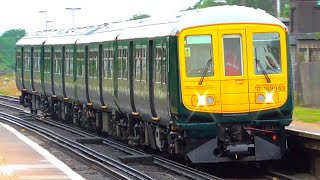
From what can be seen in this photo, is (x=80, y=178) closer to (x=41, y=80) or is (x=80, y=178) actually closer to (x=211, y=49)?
(x=211, y=49)

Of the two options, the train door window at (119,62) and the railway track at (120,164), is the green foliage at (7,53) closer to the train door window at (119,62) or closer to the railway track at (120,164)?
the railway track at (120,164)

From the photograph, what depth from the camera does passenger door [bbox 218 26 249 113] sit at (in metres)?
15.3

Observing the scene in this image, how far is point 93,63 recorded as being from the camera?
23.8 m

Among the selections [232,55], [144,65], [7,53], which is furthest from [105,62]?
[7,53]

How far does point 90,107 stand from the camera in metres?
25.2

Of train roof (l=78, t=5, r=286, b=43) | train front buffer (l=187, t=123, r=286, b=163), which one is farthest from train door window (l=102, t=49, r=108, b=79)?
train front buffer (l=187, t=123, r=286, b=163)

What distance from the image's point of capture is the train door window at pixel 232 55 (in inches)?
605

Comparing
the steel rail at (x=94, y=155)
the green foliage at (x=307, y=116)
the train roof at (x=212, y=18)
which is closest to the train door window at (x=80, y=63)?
the steel rail at (x=94, y=155)

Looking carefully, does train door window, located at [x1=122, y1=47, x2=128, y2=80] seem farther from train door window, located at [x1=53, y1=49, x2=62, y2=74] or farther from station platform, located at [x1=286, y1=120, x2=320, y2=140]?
train door window, located at [x1=53, y1=49, x2=62, y2=74]

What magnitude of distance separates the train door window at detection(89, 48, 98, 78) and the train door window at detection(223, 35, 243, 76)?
8329 millimetres

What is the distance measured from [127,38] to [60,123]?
1183 centimetres

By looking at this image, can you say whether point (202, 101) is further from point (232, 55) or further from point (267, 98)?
point (267, 98)

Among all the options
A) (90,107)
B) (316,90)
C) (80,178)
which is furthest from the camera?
(316,90)

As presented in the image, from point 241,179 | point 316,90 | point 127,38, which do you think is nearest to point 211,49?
point 241,179
